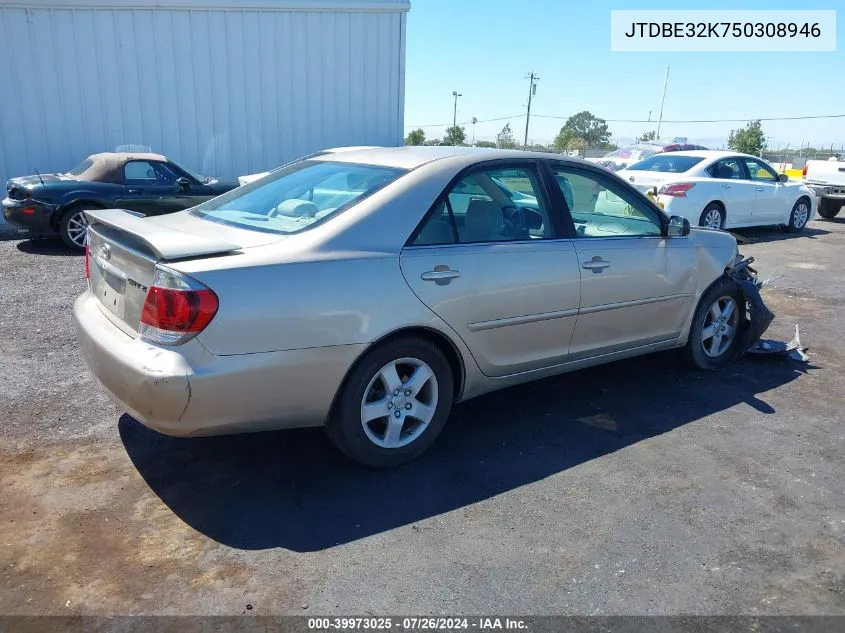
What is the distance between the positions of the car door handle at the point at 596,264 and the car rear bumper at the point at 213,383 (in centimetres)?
162

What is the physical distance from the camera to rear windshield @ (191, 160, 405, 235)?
3.61 m

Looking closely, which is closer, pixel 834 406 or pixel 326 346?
pixel 326 346

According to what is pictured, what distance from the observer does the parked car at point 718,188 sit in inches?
433

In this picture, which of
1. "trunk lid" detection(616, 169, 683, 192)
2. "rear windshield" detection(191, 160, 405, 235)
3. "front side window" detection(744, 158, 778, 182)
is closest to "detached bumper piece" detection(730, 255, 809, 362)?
"rear windshield" detection(191, 160, 405, 235)

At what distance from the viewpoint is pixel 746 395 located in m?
4.87

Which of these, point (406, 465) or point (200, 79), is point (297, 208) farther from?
point (200, 79)

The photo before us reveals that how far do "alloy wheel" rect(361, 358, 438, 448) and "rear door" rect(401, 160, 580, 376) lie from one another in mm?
320

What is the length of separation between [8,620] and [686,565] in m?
2.62

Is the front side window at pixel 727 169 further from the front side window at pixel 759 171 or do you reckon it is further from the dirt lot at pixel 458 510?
the dirt lot at pixel 458 510

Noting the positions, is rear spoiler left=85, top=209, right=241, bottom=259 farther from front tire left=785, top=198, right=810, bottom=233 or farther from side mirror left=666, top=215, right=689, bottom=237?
front tire left=785, top=198, right=810, bottom=233

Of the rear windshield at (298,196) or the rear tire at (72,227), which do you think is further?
the rear tire at (72,227)

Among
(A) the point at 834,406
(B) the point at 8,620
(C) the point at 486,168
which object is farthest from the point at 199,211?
(A) the point at 834,406

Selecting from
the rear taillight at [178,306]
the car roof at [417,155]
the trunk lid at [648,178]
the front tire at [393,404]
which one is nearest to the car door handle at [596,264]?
the car roof at [417,155]

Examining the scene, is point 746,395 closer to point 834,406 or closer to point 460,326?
point 834,406
